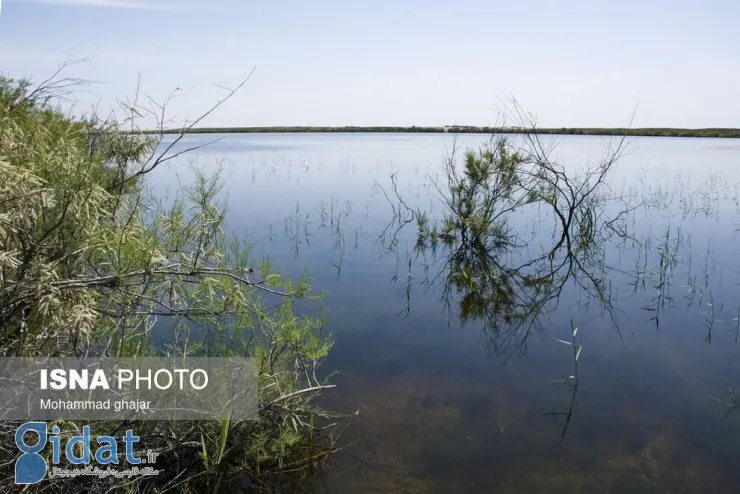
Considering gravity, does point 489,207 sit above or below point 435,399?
above

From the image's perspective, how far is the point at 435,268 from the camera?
1249 cm

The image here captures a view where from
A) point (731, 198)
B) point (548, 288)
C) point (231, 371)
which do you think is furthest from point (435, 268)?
point (731, 198)

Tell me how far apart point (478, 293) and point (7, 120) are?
8455 millimetres

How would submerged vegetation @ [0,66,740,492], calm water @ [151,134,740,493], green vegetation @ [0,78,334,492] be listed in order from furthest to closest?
calm water @ [151,134,740,493]
submerged vegetation @ [0,66,740,492]
green vegetation @ [0,78,334,492]

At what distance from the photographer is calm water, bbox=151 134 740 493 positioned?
512 cm

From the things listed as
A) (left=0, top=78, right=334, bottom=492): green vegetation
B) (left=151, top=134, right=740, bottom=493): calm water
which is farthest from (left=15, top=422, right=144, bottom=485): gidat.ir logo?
(left=151, top=134, right=740, bottom=493): calm water

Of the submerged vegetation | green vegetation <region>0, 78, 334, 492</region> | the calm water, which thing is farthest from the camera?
the calm water

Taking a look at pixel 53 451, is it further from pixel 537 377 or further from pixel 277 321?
pixel 537 377

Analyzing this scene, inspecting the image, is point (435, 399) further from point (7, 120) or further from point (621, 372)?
point (7, 120)

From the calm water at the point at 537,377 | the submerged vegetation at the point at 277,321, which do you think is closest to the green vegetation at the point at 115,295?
the submerged vegetation at the point at 277,321

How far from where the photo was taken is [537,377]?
7078mm

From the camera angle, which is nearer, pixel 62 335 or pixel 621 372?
pixel 62 335

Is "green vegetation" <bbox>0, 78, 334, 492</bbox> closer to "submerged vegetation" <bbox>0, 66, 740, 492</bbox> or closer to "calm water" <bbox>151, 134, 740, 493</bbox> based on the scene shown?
"submerged vegetation" <bbox>0, 66, 740, 492</bbox>

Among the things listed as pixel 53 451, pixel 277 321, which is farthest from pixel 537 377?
pixel 53 451
